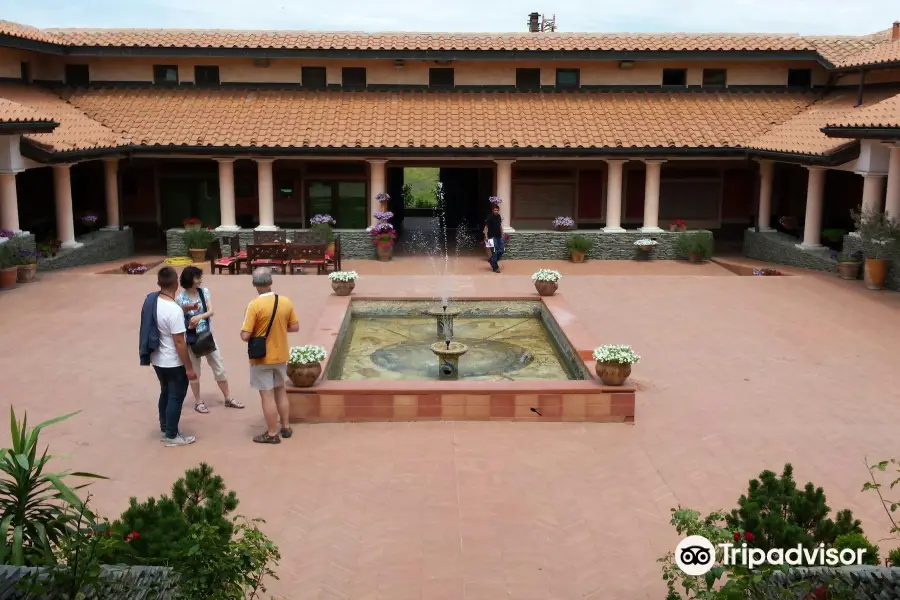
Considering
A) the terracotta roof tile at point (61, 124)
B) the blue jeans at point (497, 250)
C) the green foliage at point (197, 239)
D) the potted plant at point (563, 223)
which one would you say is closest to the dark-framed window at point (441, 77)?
the potted plant at point (563, 223)

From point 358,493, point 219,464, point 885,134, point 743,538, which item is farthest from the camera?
point 885,134

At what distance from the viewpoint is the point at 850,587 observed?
18.0 ft

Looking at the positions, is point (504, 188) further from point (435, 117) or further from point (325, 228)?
point (325, 228)

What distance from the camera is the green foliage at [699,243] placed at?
23109 mm

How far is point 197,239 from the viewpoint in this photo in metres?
22.8

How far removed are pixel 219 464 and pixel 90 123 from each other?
55.0 ft

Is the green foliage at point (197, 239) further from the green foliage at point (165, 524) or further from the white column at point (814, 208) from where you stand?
the green foliage at point (165, 524)

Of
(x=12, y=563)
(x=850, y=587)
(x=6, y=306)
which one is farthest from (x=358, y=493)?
(x=6, y=306)

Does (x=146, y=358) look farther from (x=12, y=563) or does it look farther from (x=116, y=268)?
(x=116, y=268)

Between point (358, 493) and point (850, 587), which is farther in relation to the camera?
point (358, 493)

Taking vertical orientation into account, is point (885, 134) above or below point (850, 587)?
above

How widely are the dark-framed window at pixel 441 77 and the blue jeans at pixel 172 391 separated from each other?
18026 mm

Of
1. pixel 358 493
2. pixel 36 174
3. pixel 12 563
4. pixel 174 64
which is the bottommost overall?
pixel 358 493

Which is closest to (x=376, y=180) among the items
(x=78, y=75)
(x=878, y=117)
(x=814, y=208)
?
(x=78, y=75)
